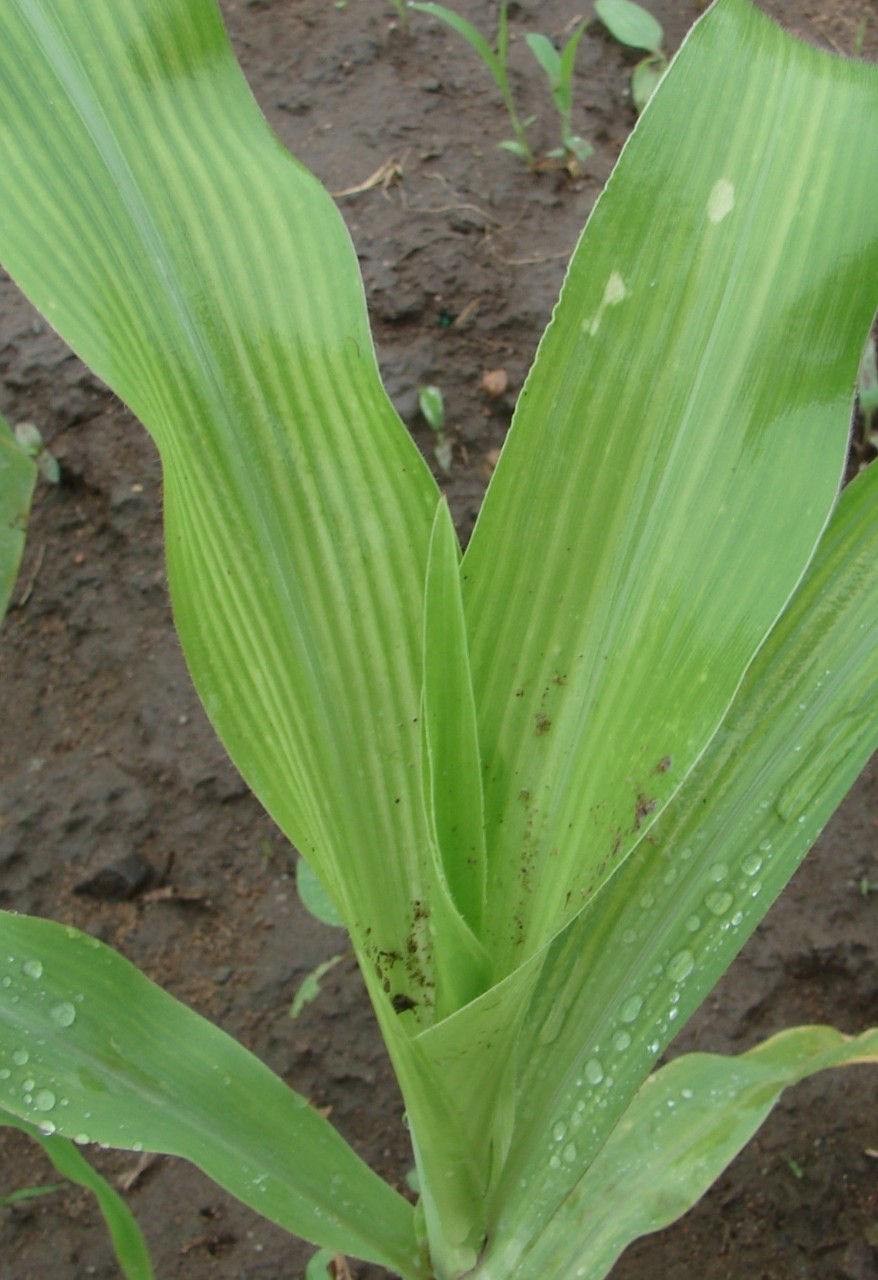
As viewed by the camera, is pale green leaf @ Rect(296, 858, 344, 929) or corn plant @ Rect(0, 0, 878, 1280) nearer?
corn plant @ Rect(0, 0, 878, 1280)

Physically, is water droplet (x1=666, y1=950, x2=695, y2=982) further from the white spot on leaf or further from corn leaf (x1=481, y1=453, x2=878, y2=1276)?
the white spot on leaf

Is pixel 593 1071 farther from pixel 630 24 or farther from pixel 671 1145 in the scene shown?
pixel 630 24

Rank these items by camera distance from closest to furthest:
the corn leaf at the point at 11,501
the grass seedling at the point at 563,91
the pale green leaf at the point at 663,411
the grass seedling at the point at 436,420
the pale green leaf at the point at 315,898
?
1. the pale green leaf at the point at 663,411
2. the corn leaf at the point at 11,501
3. the pale green leaf at the point at 315,898
4. the grass seedling at the point at 436,420
5. the grass seedling at the point at 563,91

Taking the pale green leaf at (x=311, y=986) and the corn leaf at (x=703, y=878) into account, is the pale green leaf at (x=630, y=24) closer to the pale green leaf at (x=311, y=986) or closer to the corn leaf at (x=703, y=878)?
the corn leaf at (x=703, y=878)

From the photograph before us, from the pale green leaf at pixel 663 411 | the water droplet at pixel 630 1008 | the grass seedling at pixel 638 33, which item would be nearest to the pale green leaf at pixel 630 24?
the grass seedling at pixel 638 33

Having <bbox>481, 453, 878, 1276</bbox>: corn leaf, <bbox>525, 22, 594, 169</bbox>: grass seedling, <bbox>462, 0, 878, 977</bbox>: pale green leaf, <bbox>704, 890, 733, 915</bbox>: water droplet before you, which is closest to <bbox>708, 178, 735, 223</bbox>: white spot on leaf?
<bbox>462, 0, 878, 977</bbox>: pale green leaf

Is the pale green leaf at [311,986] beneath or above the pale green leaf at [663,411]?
beneath
